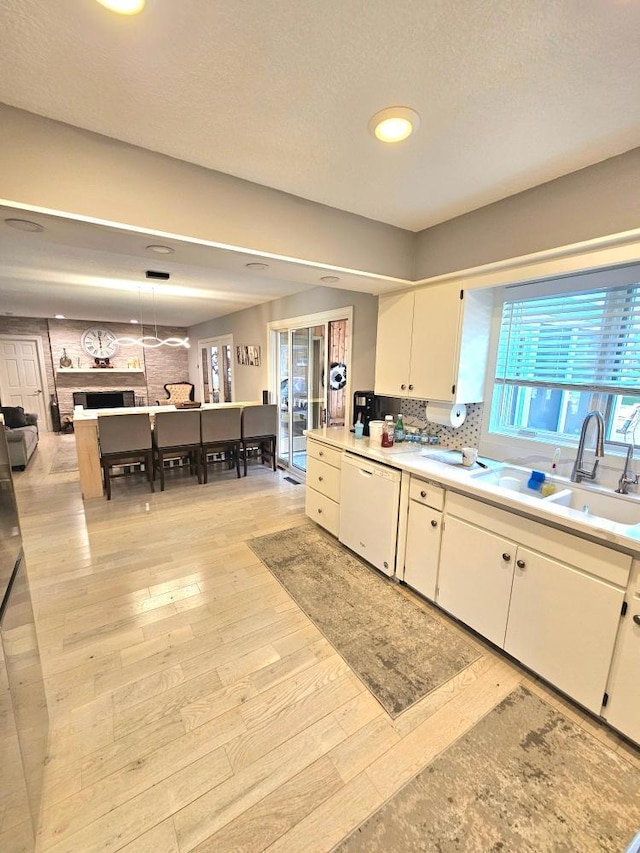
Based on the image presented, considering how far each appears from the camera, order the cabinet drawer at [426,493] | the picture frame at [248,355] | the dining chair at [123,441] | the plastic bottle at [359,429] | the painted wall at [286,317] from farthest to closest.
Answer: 1. the picture frame at [248,355]
2. the dining chair at [123,441]
3. the painted wall at [286,317]
4. the plastic bottle at [359,429]
5. the cabinet drawer at [426,493]

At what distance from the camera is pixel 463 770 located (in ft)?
4.38

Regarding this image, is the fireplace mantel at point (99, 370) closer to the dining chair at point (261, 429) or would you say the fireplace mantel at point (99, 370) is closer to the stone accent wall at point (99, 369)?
the stone accent wall at point (99, 369)

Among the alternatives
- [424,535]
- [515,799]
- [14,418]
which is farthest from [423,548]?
[14,418]

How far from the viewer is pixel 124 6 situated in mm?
988

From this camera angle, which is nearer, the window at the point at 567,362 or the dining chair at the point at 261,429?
the window at the point at 567,362

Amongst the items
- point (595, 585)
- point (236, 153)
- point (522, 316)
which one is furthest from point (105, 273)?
point (595, 585)

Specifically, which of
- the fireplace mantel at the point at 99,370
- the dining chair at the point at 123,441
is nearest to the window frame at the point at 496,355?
the dining chair at the point at 123,441

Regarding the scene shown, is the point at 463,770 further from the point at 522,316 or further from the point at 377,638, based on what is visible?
the point at 522,316

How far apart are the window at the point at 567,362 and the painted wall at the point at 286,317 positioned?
1309 millimetres

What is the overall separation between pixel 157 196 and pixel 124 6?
78 centimetres

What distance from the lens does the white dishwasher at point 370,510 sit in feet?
7.79

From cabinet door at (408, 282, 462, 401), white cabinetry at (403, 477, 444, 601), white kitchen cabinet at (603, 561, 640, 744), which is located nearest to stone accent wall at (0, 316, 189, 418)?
cabinet door at (408, 282, 462, 401)

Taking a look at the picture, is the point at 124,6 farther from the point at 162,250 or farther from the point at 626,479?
the point at 626,479

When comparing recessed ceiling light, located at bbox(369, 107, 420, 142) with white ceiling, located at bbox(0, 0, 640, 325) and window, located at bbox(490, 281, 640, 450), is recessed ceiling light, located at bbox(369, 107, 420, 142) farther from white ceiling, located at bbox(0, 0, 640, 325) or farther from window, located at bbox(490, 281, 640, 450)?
window, located at bbox(490, 281, 640, 450)
